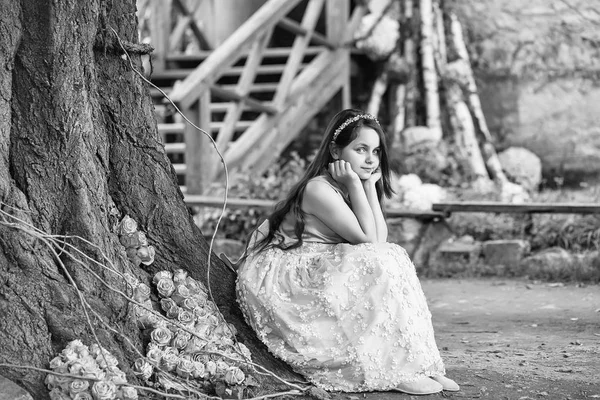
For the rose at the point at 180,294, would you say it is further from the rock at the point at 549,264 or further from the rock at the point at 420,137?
the rock at the point at 420,137

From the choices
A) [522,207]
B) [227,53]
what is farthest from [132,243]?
[227,53]

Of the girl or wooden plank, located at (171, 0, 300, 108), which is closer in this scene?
the girl

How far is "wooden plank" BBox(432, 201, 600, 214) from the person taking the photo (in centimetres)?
706

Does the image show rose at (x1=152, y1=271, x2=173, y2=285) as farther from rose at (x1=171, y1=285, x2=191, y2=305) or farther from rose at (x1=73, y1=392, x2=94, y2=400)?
rose at (x1=73, y1=392, x2=94, y2=400)

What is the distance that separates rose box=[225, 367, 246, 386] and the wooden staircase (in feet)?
14.8

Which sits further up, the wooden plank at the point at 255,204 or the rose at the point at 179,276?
the rose at the point at 179,276

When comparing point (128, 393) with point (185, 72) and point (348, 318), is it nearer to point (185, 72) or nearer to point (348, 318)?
point (348, 318)

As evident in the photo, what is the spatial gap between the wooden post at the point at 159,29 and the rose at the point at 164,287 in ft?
21.2

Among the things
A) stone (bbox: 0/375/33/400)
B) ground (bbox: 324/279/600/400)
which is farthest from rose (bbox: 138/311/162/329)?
ground (bbox: 324/279/600/400)

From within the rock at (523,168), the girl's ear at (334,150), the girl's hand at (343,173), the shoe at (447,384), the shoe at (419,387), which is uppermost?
the girl's ear at (334,150)

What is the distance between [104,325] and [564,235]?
5.15 metres

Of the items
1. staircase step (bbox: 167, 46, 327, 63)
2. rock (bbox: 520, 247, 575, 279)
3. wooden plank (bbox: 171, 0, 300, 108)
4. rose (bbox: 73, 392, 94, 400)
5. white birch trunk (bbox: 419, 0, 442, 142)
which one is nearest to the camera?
rose (bbox: 73, 392, 94, 400)

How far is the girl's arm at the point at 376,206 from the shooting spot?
4195 mm

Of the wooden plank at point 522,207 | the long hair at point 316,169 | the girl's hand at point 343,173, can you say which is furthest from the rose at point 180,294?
the wooden plank at point 522,207
